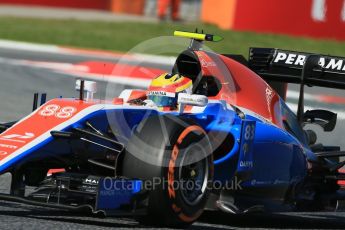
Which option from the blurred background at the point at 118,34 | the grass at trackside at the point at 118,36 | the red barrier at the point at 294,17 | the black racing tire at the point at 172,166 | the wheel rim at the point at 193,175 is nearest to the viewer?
the black racing tire at the point at 172,166

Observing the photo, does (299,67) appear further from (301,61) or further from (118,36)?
(118,36)

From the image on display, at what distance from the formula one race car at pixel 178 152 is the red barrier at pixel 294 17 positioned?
1507 centimetres

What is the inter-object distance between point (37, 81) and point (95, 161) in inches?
349

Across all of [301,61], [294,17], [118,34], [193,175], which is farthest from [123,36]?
[193,175]

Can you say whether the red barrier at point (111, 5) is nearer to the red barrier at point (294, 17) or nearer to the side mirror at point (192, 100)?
the red barrier at point (294, 17)

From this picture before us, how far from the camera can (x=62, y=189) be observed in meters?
6.47

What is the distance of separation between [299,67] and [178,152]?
2.56 metres

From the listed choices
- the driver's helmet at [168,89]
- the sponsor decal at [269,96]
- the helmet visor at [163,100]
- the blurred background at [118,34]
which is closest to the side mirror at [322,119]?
the sponsor decal at [269,96]

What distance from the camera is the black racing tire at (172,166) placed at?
6277mm

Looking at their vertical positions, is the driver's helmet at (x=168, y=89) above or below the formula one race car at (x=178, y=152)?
above

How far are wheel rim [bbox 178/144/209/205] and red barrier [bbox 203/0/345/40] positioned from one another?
1660cm

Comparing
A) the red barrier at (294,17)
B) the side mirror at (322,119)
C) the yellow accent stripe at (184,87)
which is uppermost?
the red barrier at (294,17)

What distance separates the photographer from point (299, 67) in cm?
859

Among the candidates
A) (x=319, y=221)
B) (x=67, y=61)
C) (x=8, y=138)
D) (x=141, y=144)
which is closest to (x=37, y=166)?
(x=8, y=138)
